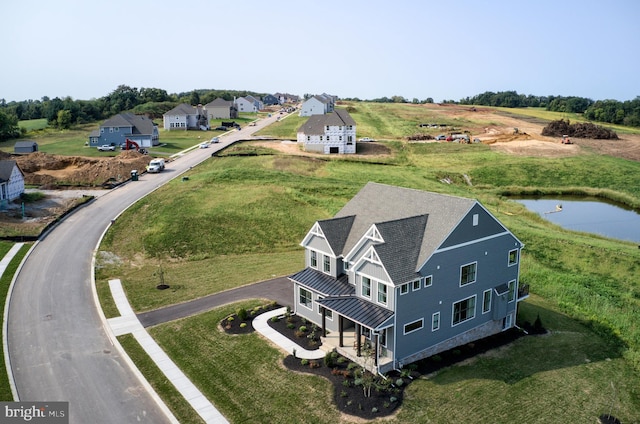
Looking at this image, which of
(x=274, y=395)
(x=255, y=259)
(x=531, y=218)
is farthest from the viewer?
(x=531, y=218)

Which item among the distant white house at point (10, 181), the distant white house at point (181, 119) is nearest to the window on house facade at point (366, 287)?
the distant white house at point (10, 181)

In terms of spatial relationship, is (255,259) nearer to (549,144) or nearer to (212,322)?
(212,322)

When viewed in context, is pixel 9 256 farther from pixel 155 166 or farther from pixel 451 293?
pixel 451 293

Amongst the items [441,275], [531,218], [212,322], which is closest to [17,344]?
[212,322]

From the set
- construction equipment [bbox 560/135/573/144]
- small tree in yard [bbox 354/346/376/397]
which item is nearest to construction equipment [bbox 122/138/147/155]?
small tree in yard [bbox 354/346/376/397]

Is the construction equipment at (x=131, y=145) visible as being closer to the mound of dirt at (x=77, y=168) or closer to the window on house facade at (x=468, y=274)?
the mound of dirt at (x=77, y=168)

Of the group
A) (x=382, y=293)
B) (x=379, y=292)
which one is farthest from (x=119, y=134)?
(x=382, y=293)
